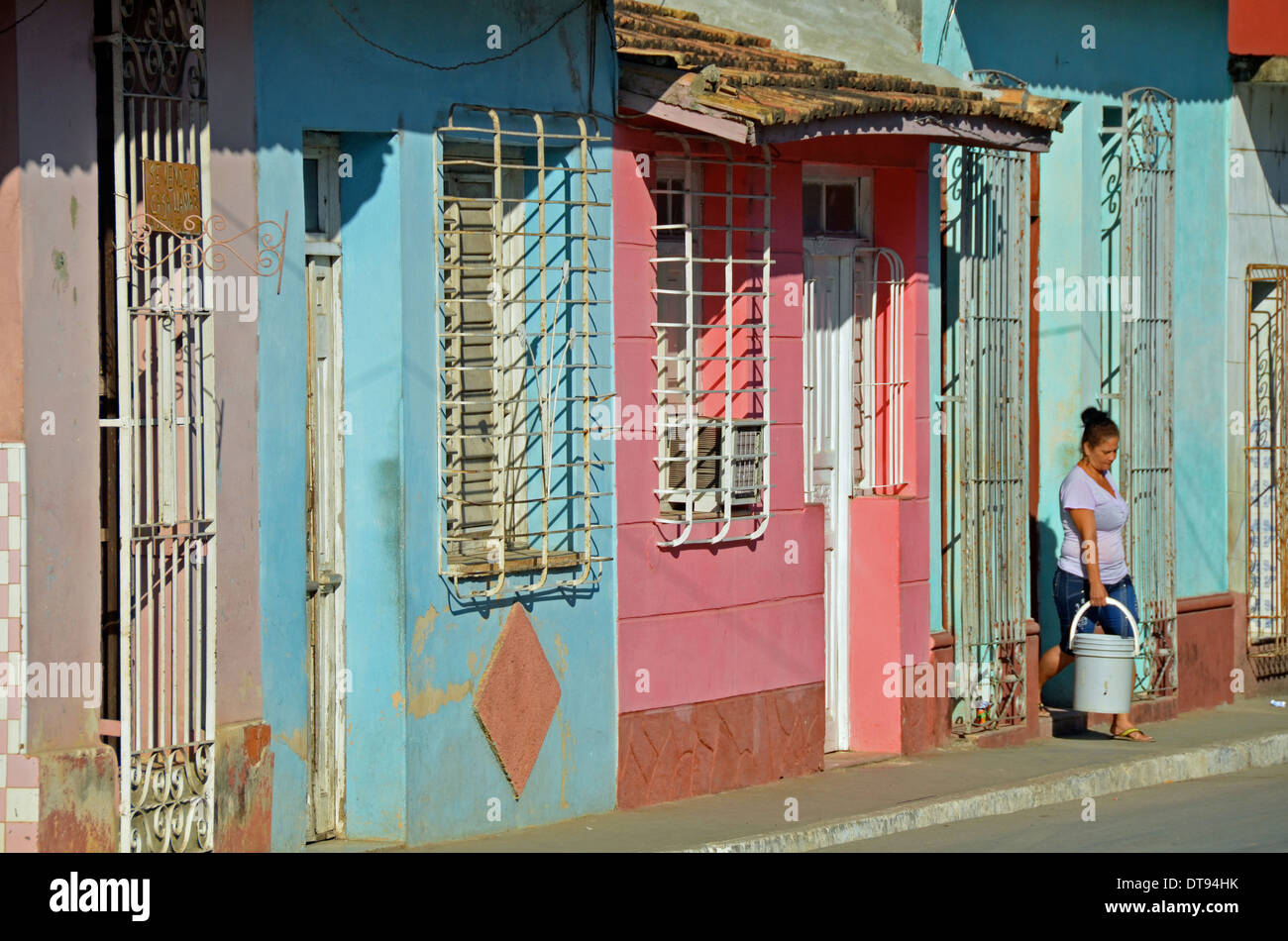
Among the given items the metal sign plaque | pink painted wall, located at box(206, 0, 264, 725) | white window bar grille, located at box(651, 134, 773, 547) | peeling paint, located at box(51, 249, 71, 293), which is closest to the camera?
peeling paint, located at box(51, 249, 71, 293)

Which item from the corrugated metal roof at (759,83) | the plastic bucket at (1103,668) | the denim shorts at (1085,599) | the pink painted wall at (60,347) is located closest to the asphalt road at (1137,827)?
the plastic bucket at (1103,668)

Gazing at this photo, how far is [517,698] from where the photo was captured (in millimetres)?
9914

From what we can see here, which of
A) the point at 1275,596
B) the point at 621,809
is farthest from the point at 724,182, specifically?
the point at 1275,596

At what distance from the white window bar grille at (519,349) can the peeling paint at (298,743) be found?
1.06 meters

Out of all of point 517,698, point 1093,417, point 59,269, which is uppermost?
point 59,269

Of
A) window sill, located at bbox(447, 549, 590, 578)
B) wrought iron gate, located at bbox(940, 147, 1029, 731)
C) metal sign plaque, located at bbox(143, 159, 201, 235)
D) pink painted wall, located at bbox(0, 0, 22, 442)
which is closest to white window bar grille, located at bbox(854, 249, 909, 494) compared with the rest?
wrought iron gate, located at bbox(940, 147, 1029, 731)

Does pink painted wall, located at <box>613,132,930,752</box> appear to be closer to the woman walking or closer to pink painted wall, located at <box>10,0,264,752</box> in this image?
the woman walking

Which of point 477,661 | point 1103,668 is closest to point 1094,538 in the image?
point 1103,668

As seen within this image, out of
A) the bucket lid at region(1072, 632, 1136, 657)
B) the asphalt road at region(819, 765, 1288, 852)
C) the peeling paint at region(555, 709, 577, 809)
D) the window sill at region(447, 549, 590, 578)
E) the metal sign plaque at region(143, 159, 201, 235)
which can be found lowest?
the asphalt road at region(819, 765, 1288, 852)

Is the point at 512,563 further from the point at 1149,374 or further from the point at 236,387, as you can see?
the point at 1149,374

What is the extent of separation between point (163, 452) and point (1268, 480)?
963 cm

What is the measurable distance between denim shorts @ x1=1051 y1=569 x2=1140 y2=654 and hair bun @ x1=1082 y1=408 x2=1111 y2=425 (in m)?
0.91

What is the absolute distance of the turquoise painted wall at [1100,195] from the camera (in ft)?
44.5

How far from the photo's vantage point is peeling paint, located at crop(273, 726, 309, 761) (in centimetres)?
887
